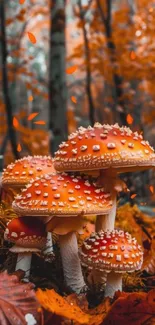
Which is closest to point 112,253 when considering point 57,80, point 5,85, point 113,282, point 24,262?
point 113,282

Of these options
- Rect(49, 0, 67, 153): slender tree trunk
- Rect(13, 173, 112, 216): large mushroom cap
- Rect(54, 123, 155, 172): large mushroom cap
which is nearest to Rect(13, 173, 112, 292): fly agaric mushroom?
Rect(13, 173, 112, 216): large mushroom cap

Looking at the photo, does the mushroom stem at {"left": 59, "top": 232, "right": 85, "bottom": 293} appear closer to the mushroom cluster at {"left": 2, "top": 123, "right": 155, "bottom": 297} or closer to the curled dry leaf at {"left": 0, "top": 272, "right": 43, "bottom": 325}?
the mushroom cluster at {"left": 2, "top": 123, "right": 155, "bottom": 297}

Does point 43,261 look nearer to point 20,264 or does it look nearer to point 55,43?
point 20,264

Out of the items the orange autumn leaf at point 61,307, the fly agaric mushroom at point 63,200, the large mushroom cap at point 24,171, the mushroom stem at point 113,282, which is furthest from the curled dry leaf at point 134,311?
the large mushroom cap at point 24,171

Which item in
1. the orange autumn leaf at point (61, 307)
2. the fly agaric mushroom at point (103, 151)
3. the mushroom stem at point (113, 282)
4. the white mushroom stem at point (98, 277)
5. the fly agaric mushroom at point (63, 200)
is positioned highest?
the fly agaric mushroom at point (103, 151)

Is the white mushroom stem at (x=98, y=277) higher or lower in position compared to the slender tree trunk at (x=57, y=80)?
lower

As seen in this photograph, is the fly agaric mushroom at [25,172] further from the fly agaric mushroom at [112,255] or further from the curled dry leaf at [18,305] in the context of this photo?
the curled dry leaf at [18,305]

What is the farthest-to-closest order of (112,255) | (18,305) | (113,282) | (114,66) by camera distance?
(114,66), (113,282), (112,255), (18,305)

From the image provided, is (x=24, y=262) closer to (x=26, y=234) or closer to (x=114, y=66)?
(x=26, y=234)
